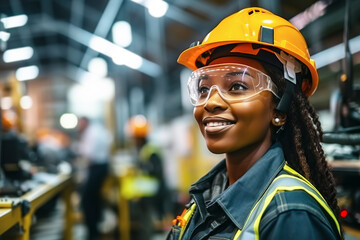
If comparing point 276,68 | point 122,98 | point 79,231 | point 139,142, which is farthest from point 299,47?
point 122,98

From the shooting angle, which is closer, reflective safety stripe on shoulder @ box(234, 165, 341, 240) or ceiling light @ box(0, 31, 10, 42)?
reflective safety stripe on shoulder @ box(234, 165, 341, 240)

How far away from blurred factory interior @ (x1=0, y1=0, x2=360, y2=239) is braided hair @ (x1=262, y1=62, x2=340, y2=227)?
99 cm

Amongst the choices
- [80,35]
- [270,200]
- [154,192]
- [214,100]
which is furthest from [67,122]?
[270,200]

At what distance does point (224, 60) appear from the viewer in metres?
1.57

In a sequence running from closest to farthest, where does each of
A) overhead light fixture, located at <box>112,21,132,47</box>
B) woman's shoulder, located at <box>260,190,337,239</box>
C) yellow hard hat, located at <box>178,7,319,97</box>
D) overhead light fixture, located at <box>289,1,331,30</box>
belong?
woman's shoulder, located at <box>260,190,337,239</box> → yellow hard hat, located at <box>178,7,319,97</box> → overhead light fixture, located at <box>289,1,331,30</box> → overhead light fixture, located at <box>112,21,132,47</box>

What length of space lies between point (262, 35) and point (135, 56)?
860 cm

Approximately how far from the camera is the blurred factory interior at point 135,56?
11.9ft

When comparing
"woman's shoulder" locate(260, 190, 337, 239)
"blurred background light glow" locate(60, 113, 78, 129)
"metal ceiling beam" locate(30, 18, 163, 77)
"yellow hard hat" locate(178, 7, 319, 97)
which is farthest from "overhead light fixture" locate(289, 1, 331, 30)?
"blurred background light glow" locate(60, 113, 78, 129)

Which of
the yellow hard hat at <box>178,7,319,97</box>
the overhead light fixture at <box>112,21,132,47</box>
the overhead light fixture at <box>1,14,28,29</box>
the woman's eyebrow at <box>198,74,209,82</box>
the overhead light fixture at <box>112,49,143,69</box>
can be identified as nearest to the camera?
the yellow hard hat at <box>178,7,319,97</box>

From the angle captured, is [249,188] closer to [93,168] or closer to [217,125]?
[217,125]

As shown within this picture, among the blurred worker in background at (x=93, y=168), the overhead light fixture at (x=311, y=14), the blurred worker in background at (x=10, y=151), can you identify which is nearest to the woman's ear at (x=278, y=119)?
the overhead light fixture at (x=311, y=14)

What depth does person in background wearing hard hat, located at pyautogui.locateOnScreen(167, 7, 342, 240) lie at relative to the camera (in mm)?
1376

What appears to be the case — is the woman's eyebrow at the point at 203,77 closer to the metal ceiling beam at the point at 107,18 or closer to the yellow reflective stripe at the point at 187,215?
the yellow reflective stripe at the point at 187,215

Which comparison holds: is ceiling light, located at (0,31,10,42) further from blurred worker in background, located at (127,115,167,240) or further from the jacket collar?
blurred worker in background, located at (127,115,167,240)
